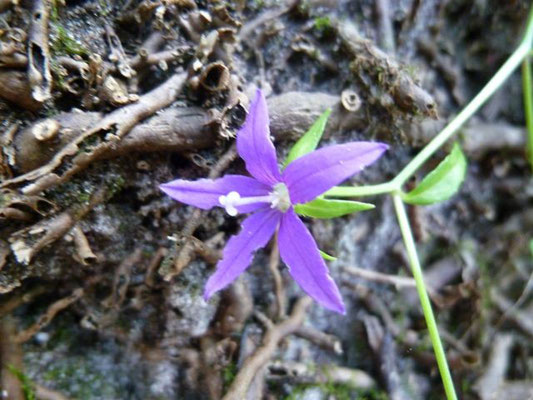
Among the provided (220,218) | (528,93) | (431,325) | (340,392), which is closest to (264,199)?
(220,218)

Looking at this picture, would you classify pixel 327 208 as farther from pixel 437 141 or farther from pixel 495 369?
pixel 495 369

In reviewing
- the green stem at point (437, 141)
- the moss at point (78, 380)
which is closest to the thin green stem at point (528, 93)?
the green stem at point (437, 141)

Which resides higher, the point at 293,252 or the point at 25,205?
the point at 293,252

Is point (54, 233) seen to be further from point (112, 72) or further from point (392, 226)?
point (392, 226)

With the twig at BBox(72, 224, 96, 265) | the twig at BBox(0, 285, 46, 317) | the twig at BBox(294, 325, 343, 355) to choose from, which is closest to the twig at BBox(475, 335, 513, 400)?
the twig at BBox(294, 325, 343, 355)

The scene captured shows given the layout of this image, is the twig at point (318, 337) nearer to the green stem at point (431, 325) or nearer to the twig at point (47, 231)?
the green stem at point (431, 325)

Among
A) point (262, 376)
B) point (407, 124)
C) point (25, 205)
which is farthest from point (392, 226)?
point (25, 205)

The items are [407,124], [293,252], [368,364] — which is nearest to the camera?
[293,252]
